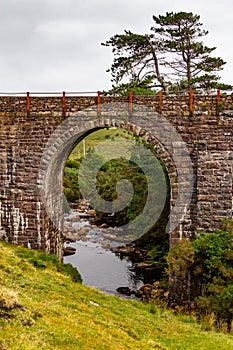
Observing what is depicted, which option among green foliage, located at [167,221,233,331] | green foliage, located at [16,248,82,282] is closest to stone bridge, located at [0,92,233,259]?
green foliage, located at [167,221,233,331]

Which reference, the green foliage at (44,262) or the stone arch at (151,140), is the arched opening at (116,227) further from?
the green foliage at (44,262)

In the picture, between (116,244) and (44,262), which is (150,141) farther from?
(116,244)

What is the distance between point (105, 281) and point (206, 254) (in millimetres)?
7347

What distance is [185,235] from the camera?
18.3m

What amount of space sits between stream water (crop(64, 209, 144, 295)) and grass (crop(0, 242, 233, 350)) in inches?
138

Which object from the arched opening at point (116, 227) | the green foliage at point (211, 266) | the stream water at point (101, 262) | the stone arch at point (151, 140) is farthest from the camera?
the arched opening at point (116, 227)

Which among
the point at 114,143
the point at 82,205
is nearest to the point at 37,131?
the point at 82,205

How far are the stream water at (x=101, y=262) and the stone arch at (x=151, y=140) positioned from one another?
4.95 m

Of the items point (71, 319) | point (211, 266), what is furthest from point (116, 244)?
point (71, 319)

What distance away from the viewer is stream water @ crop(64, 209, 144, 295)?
2181cm

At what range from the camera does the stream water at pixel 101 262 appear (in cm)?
2181

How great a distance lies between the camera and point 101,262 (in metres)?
25.2

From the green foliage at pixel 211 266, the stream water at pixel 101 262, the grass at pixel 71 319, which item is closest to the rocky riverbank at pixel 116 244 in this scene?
the stream water at pixel 101 262

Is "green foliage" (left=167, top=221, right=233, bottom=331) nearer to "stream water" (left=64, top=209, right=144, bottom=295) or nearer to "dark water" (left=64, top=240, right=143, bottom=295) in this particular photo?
"dark water" (left=64, top=240, right=143, bottom=295)
